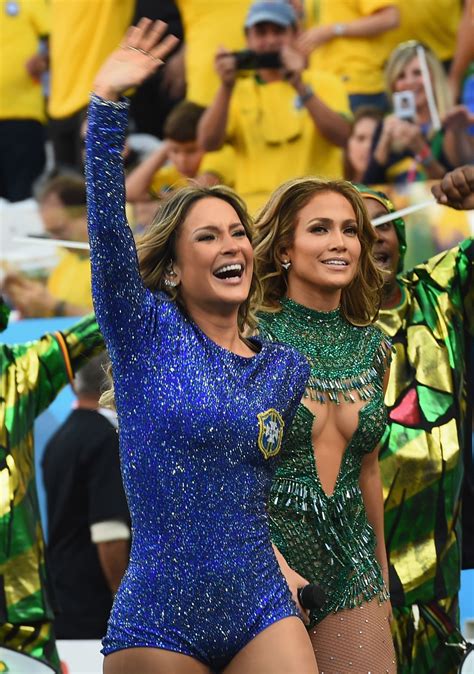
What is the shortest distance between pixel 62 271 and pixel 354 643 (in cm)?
419

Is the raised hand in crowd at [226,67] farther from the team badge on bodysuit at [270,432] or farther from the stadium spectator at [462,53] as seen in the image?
the team badge on bodysuit at [270,432]

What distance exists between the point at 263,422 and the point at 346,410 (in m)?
0.55

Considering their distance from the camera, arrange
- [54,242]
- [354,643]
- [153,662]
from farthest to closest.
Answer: [54,242] → [354,643] → [153,662]

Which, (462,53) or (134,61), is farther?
(462,53)

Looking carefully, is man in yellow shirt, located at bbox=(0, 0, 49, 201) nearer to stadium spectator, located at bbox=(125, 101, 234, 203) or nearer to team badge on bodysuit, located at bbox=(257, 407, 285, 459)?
stadium spectator, located at bbox=(125, 101, 234, 203)

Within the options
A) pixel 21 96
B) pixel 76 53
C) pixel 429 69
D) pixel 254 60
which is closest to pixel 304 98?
pixel 254 60

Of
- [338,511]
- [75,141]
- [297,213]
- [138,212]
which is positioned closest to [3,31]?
[75,141]

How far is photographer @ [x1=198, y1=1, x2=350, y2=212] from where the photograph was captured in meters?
6.59

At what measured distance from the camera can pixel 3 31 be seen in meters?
7.62

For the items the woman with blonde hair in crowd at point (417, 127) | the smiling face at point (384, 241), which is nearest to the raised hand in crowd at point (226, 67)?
the woman with blonde hair in crowd at point (417, 127)

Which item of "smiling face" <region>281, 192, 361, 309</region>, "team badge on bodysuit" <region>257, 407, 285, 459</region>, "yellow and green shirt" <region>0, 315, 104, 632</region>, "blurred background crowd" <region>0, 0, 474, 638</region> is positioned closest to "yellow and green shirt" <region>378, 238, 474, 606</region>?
"smiling face" <region>281, 192, 361, 309</region>

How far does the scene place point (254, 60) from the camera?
22.1 feet

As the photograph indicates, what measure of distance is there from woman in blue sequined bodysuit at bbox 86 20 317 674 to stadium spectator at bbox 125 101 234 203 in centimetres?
393

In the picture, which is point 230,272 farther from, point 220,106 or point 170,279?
point 220,106
